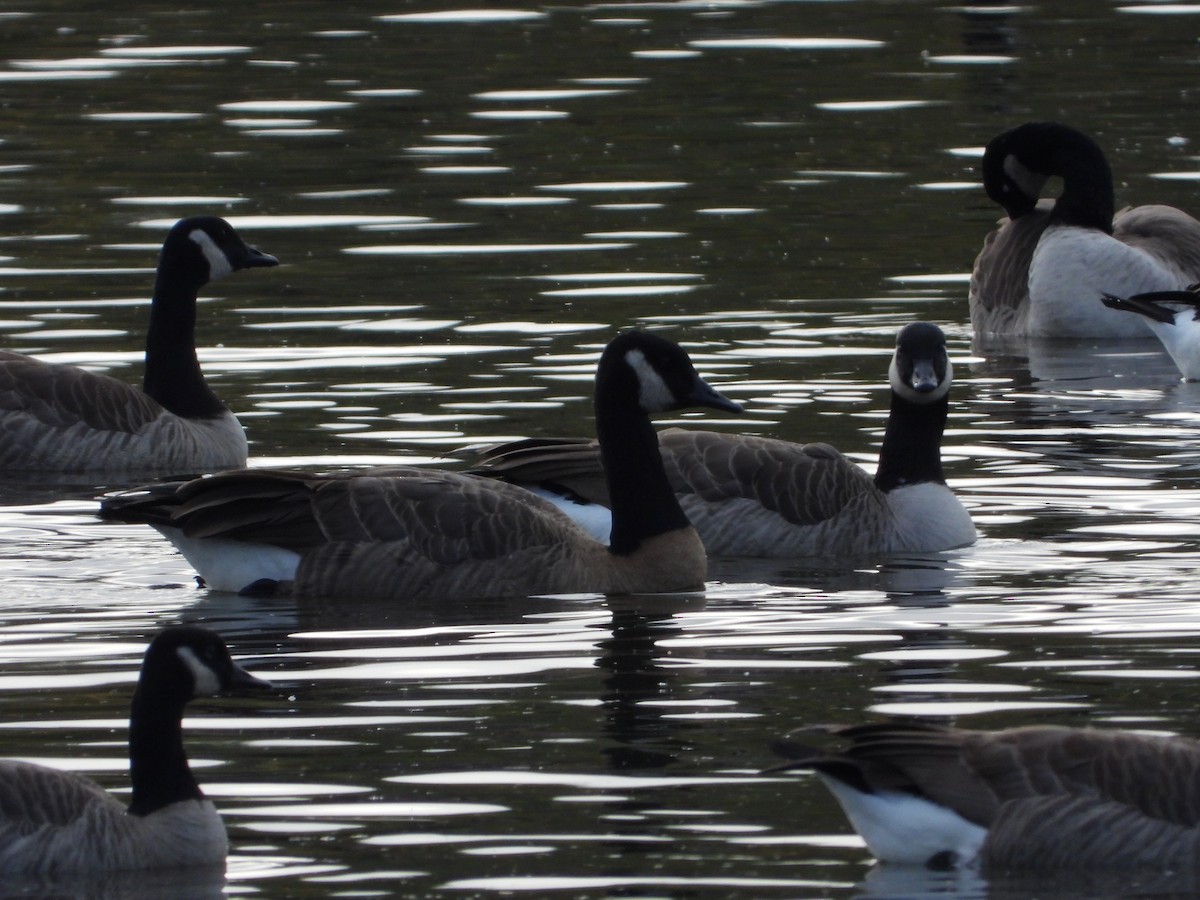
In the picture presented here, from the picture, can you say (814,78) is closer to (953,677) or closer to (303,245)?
(303,245)

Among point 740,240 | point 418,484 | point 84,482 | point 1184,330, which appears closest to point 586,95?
point 740,240

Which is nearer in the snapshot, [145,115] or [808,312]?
[808,312]

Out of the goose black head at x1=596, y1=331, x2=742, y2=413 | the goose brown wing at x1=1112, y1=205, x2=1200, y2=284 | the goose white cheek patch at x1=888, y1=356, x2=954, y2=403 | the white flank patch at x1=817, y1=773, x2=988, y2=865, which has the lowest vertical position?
the goose brown wing at x1=1112, y1=205, x2=1200, y2=284

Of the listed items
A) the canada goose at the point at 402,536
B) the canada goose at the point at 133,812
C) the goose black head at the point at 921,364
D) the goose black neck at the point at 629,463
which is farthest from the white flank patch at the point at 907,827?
the goose black head at the point at 921,364

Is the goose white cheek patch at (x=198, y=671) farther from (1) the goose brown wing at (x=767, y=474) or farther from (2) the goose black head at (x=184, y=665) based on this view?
(1) the goose brown wing at (x=767, y=474)

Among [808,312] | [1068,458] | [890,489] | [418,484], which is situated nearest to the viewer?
[418,484]

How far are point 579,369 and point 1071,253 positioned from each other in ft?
15.4

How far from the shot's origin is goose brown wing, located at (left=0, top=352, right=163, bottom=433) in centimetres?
1590

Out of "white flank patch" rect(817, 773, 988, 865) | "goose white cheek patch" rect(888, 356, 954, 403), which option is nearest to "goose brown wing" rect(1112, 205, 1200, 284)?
"goose white cheek patch" rect(888, 356, 954, 403)

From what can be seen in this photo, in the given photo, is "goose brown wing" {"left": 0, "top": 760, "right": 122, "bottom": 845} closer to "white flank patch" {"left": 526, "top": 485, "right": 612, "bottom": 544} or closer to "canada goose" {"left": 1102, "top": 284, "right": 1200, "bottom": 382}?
"white flank patch" {"left": 526, "top": 485, "right": 612, "bottom": 544}

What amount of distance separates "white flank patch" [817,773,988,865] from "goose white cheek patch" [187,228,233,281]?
906 centimetres

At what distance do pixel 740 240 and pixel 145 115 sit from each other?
854cm

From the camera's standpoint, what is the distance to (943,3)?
3638 cm

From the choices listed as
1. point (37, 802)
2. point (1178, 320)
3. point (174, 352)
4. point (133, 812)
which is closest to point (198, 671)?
point (133, 812)
